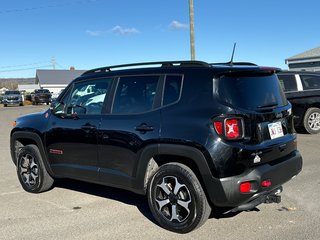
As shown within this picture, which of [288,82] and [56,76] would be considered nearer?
[288,82]

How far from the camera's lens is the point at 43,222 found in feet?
15.8

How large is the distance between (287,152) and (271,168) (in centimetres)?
53

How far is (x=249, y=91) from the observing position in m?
4.36

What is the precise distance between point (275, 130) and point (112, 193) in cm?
271

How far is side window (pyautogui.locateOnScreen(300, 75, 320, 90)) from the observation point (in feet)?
37.1

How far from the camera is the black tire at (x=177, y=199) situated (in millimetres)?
4180

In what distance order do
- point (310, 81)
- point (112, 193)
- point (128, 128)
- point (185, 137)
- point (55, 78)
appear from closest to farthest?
point (185, 137) < point (128, 128) < point (112, 193) < point (310, 81) < point (55, 78)

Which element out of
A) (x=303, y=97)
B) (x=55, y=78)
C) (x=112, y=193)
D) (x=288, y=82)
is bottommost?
(x=112, y=193)

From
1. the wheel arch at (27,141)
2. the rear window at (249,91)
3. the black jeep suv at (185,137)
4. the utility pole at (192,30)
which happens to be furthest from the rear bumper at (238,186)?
the utility pole at (192,30)

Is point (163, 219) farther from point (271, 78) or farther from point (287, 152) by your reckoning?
point (271, 78)

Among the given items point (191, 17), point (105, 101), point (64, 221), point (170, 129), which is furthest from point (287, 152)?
point (191, 17)

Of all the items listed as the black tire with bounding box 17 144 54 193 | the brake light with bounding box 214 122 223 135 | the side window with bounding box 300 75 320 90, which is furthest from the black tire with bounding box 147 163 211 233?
the side window with bounding box 300 75 320 90

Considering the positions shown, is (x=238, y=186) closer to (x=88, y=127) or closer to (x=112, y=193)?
(x=88, y=127)

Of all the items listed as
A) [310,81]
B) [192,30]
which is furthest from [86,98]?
[192,30]
